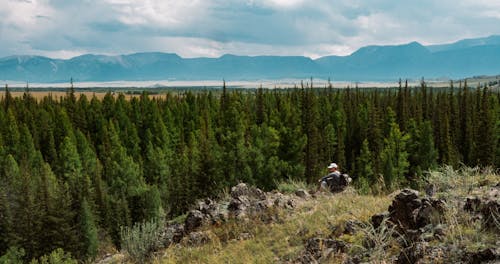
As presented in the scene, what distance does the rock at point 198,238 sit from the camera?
1517 cm

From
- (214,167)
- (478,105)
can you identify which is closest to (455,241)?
(214,167)

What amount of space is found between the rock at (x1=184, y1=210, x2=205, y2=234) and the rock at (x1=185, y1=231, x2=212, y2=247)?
4.18 feet

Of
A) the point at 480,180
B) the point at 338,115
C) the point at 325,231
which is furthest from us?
the point at 338,115

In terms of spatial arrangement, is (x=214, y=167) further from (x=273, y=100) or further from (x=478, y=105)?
(x=478, y=105)

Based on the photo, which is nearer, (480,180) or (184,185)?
(480,180)

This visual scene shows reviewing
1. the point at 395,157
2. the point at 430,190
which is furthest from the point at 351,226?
the point at 395,157

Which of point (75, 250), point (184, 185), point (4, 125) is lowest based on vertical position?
point (75, 250)

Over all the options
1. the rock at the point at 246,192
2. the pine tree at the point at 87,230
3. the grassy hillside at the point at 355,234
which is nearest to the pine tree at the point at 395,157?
the pine tree at the point at 87,230

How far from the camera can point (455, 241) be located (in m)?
9.25

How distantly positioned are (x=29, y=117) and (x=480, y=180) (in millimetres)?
130576

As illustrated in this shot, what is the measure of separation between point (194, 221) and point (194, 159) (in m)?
74.3

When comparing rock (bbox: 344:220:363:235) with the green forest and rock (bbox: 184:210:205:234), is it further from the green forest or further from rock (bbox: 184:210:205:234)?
the green forest

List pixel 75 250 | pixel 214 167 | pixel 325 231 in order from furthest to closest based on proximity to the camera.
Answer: pixel 214 167
pixel 75 250
pixel 325 231

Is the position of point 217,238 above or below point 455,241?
below
